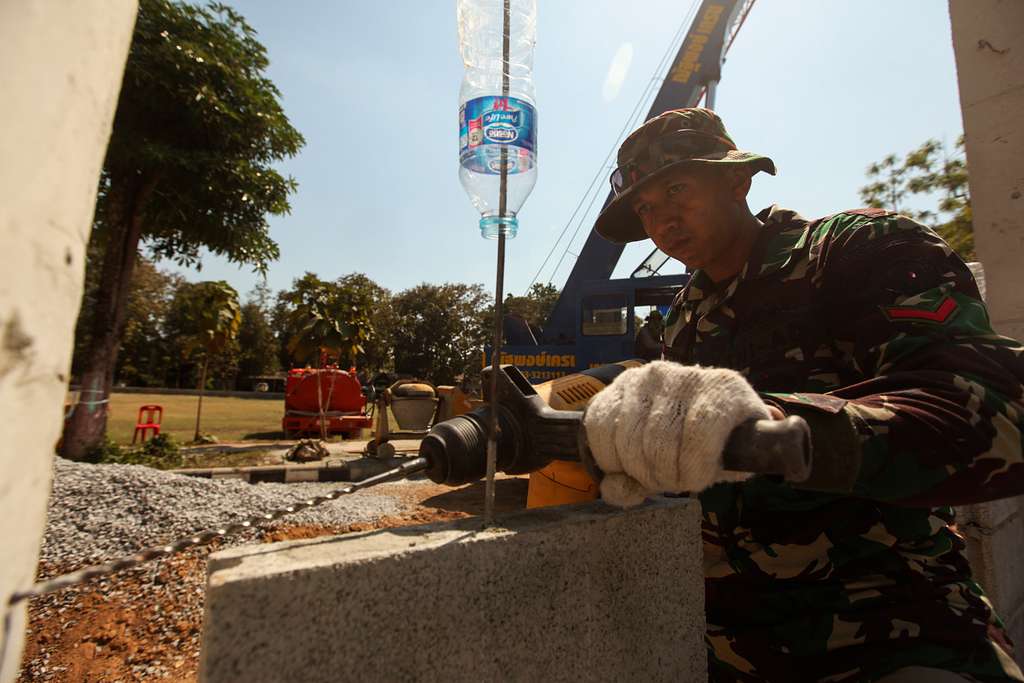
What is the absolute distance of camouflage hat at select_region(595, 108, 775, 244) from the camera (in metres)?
1.62

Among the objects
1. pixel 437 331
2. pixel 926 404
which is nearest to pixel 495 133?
pixel 926 404

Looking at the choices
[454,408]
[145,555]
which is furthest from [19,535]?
[454,408]

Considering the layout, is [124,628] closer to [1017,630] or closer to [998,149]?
[1017,630]

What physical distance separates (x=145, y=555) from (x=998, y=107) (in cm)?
406

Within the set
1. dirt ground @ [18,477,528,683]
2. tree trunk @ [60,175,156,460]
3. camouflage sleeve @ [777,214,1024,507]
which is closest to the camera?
camouflage sleeve @ [777,214,1024,507]

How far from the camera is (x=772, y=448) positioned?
0.68m

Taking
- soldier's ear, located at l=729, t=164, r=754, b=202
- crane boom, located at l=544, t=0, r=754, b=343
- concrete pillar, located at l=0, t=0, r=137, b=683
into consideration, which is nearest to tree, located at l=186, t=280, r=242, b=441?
crane boom, located at l=544, t=0, r=754, b=343

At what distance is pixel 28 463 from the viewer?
479mm

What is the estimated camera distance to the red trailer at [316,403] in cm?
1424

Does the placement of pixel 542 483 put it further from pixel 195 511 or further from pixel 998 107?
pixel 195 511

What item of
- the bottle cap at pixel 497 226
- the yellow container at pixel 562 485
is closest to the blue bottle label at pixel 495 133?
the bottle cap at pixel 497 226

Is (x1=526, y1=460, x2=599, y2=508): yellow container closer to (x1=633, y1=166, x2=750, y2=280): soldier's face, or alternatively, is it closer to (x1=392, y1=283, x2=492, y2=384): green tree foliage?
(x1=633, y1=166, x2=750, y2=280): soldier's face

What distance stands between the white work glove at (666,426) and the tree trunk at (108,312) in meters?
9.19

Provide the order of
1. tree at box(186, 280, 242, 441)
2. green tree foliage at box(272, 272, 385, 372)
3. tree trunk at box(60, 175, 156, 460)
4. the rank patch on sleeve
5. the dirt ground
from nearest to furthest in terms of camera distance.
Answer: the rank patch on sleeve → the dirt ground → tree trunk at box(60, 175, 156, 460) → tree at box(186, 280, 242, 441) → green tree foliage at box(272, 272, 385, 372)
